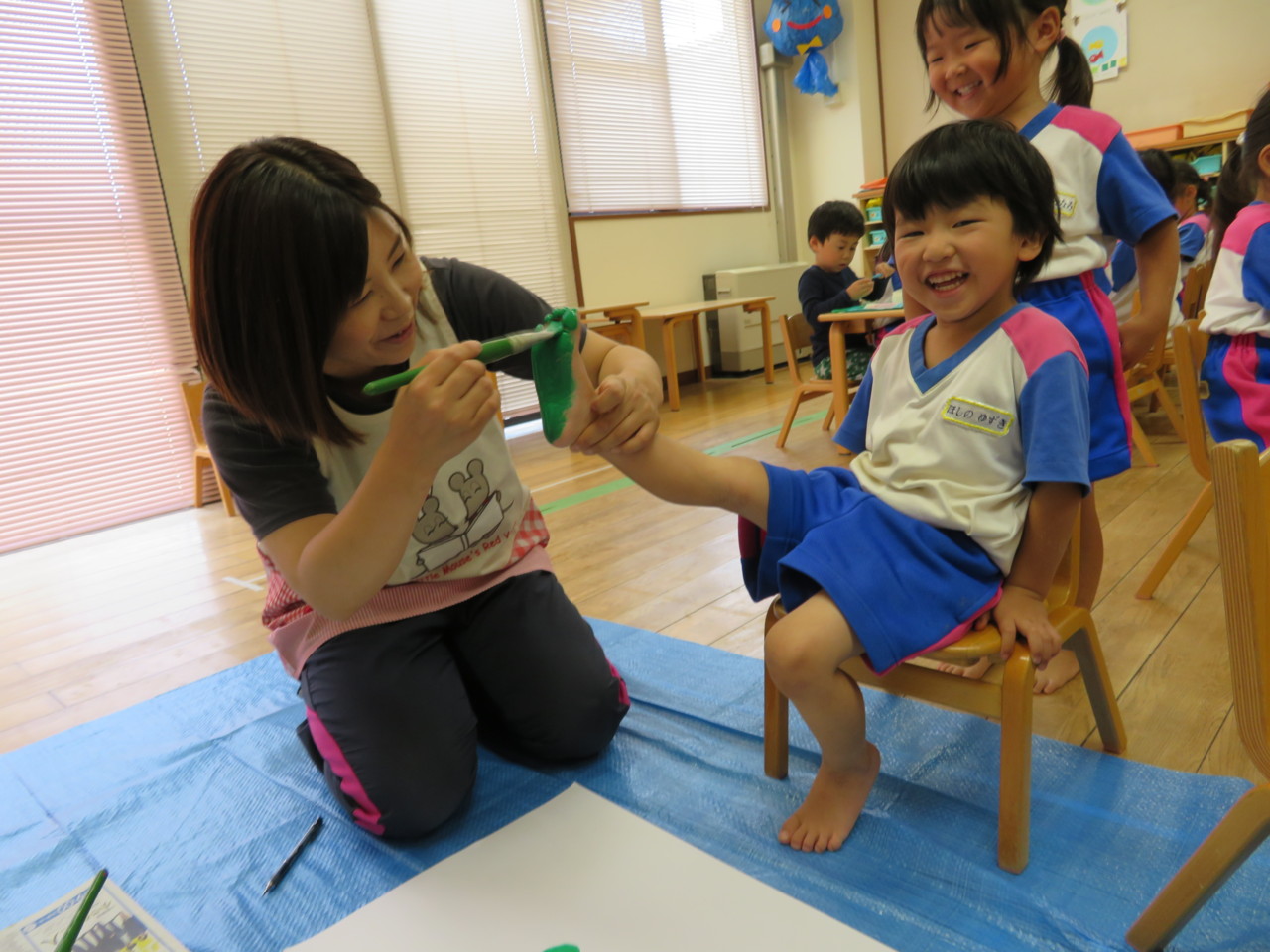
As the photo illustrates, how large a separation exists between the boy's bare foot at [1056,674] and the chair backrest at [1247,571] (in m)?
0.69

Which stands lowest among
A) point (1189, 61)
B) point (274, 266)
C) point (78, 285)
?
point (274, 266)

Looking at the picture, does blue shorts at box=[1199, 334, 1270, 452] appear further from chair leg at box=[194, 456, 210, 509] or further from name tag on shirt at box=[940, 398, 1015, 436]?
chair leg at box=[194, 456, 210, 509]

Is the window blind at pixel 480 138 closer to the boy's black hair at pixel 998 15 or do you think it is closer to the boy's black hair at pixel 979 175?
the boy's black hair at pixel 998 15

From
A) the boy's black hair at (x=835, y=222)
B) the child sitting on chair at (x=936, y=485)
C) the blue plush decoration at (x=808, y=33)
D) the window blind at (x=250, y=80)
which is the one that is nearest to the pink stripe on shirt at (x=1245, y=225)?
the child sitting on chair at (x=936, y=485)

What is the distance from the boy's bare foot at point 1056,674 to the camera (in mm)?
1229

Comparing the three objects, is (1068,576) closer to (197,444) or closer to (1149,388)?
(1149,388)

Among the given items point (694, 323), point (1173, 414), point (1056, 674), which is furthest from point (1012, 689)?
point (694, 323)

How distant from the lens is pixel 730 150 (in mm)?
5523

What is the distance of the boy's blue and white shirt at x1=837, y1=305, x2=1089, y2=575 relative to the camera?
86 cm

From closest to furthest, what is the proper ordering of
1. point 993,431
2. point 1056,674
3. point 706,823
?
1. point 993,431
2. point 706,823
3. point 1056,674

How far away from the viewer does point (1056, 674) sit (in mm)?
1251

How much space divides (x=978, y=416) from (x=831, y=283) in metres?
2.39

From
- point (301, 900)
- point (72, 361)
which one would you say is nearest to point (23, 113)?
point (72, 361)

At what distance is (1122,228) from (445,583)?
1074 mm
